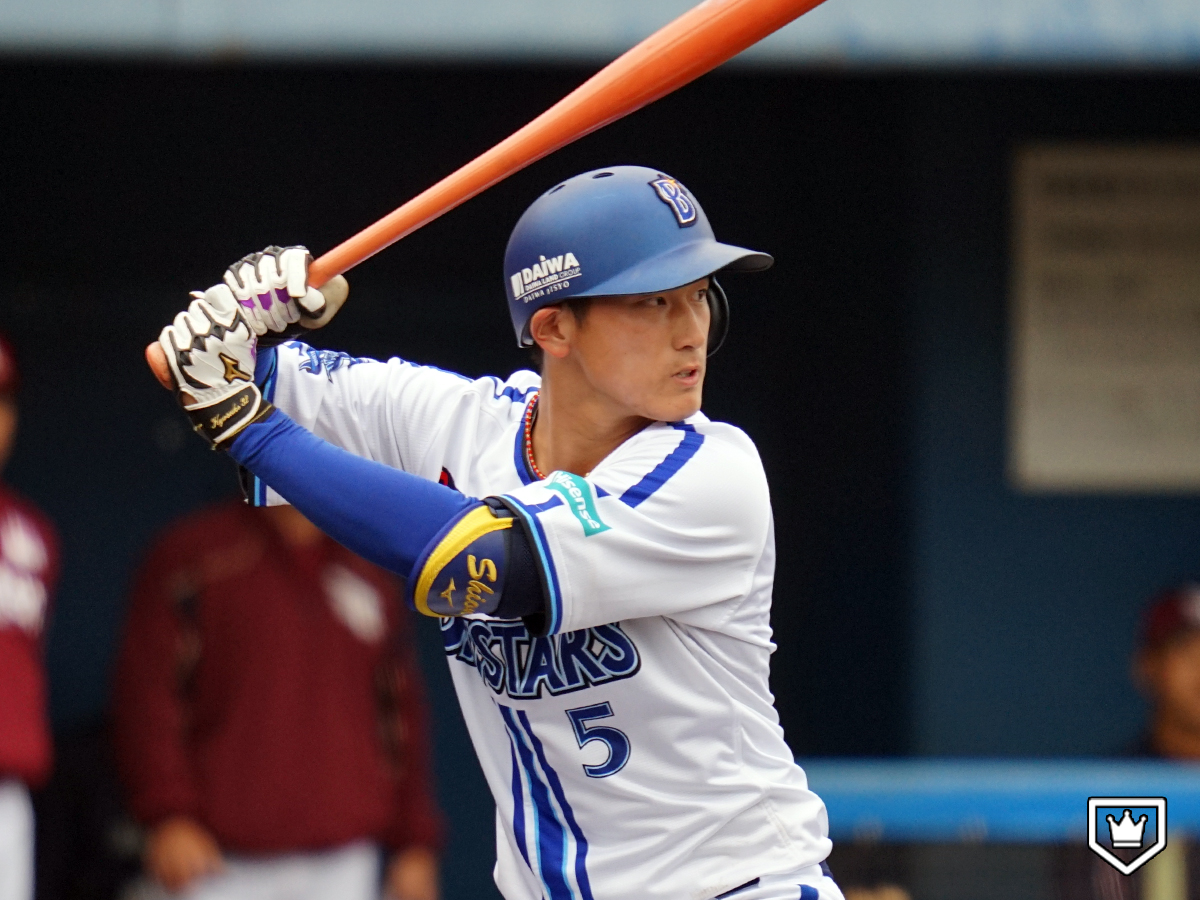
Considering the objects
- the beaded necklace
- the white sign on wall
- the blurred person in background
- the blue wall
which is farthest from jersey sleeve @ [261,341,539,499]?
the white sign on wall

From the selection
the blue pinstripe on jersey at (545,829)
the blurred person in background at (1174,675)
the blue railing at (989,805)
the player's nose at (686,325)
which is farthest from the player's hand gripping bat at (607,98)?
the blurred person in background at (1174,675)

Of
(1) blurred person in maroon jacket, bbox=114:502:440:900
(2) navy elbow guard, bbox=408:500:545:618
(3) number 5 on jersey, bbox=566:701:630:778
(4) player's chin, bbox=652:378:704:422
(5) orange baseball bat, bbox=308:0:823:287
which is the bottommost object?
(1) blurred person in maroon jacket, bbox=114:502:440:900

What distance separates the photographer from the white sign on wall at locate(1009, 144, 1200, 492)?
470 cm

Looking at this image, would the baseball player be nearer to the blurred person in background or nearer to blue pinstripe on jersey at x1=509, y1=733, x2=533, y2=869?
blue pinstripe on jersey at x1=509, y1=733, x2=533, y2=869

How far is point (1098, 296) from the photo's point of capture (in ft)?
15.4

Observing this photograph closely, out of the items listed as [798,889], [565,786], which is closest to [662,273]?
[565,786]

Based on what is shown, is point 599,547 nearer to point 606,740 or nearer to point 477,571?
point 477,571

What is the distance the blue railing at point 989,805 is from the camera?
268 cm

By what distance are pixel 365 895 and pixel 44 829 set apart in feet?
3.44

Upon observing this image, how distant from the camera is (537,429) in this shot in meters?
2.20

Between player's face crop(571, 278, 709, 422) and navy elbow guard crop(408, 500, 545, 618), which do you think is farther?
player's face crop(571, 278, 709, 422)

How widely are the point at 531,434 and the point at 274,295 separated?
38cm

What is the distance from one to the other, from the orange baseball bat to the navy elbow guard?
41cm
